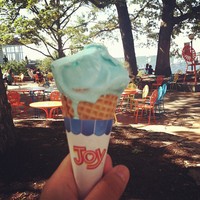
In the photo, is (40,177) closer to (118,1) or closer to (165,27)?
(118,1)

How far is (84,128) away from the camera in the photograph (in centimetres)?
130

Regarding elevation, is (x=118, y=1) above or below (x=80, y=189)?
above

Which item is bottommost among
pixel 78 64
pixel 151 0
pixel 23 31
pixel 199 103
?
pixel 199 103

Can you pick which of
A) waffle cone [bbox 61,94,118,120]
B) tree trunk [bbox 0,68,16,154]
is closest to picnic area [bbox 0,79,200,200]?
tree trunk [bbox 0,68,16,154]

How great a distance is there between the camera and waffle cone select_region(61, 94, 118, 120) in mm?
1296

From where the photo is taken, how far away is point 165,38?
19.4 meters

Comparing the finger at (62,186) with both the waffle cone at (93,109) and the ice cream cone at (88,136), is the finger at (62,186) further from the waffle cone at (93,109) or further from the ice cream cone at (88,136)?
the waffle cone at (93,109)

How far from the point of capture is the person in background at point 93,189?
131cm

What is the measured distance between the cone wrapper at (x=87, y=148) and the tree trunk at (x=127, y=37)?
1850cm

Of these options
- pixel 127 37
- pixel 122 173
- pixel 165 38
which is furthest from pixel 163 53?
pixel 122 173

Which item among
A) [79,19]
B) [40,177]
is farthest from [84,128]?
[79,19]

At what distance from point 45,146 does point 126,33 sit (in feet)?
54.0

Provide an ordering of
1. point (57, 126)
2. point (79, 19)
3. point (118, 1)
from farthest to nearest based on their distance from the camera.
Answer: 1. point (79, 19)
2. point (118, 1)
3. point (57, 126)

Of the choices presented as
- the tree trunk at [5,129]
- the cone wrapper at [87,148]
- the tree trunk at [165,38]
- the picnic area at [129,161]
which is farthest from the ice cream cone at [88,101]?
the tree trunk at [165,38]
